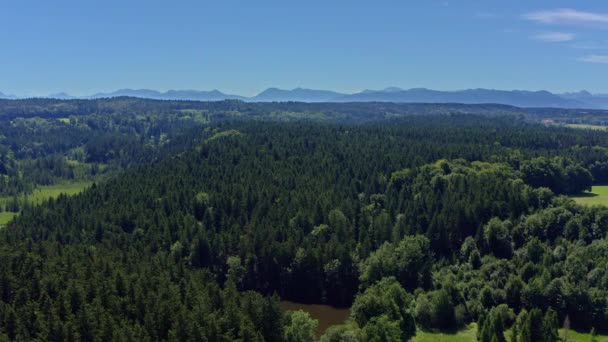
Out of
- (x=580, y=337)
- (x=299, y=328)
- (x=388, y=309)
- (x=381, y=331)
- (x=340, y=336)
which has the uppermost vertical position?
(x=381, y=331)

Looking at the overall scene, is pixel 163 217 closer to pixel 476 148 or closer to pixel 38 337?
pixel 38 337

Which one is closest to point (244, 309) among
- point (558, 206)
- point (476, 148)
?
point (558, 206)

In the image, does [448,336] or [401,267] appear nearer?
[448,336]

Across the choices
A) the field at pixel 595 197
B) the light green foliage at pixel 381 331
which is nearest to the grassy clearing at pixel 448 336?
the light green foliage at pixel 381 331

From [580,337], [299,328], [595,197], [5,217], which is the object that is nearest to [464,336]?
[580,337]

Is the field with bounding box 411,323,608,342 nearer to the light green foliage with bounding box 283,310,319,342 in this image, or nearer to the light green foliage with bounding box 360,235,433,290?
the light green foliage with bounding box 360,235,433,290

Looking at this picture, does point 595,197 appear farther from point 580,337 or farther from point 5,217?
point 5,217
